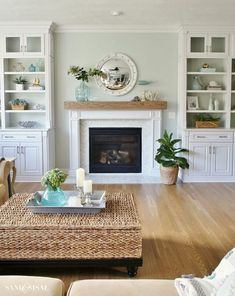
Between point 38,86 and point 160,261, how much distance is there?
4.34 metres

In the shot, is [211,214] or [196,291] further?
[211,214]

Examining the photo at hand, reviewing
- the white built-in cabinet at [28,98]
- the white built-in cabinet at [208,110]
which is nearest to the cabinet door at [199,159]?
the white built-in cabinet at [208,110]

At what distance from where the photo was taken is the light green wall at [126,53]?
695 cm

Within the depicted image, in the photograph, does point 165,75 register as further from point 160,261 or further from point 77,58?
point 160,261

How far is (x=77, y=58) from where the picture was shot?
6.99 metres

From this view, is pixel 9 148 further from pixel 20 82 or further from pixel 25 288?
pixel 25 288

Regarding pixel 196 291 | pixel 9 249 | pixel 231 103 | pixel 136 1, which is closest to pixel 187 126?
pixel 231 103

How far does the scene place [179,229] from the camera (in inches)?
167

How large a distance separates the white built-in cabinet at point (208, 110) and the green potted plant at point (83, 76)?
1472 mm

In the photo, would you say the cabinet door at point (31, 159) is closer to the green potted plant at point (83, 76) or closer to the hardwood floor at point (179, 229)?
the hardwood floor at point (179, 229)

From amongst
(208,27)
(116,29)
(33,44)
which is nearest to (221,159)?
(208,27)

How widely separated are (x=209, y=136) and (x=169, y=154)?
751 mm

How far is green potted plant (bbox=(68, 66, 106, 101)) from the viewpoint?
670 cm

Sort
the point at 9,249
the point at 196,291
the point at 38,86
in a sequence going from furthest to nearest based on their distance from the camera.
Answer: the point at 38,86, the point at 9,249, the point at 196,291
